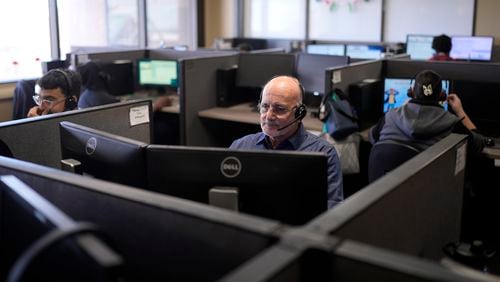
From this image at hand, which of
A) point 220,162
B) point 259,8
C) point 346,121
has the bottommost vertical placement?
point 346,121

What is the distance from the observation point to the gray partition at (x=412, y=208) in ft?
3.22

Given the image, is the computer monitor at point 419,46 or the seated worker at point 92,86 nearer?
the seated worker at point 92,86

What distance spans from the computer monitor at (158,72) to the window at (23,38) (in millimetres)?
1204

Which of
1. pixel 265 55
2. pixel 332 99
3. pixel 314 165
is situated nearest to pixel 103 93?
pixel 265 55

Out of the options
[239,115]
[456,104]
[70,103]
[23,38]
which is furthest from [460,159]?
[23,38]

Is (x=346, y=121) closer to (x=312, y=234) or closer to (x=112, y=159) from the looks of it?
(x=112, y=159)

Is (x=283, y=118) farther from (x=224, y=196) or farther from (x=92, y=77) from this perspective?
(x=92, y=77)

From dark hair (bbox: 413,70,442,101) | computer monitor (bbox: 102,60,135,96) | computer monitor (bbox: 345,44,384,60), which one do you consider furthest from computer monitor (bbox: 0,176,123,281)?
computer monitor (bbox: 345,44,384,60)

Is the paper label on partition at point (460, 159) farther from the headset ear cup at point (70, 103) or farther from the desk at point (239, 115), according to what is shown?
the desk at point (239, 115)

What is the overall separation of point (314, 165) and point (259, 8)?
279 inches

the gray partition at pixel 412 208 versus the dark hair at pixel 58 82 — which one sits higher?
the dark hair at pixel 58 82

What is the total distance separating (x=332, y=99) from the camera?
3520mm

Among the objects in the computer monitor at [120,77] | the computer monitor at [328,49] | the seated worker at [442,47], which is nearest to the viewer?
the computer monitor at [120,77]

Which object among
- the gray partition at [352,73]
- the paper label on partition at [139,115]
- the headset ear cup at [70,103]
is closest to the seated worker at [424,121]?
the gray partition at [352,73]
